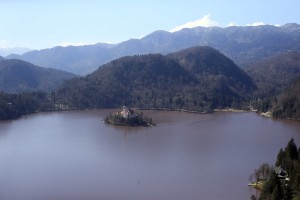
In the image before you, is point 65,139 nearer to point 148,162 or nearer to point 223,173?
point 148,162

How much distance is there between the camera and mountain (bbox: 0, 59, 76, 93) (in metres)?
98.3

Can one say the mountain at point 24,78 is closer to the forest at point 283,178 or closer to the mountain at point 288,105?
the mountain at point 288,105

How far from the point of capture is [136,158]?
108 ft

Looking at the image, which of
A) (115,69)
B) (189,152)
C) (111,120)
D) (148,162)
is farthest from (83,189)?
(115,69)

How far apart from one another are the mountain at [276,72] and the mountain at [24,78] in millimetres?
42393

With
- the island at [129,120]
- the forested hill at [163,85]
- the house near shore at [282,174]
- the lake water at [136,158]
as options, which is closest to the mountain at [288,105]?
the lake water at [136,158]

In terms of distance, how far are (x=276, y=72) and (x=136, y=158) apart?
251 feet

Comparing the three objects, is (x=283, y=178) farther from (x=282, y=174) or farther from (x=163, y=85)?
(x=163, y=85)

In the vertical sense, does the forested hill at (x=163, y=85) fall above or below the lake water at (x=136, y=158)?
above

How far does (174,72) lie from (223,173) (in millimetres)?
57687

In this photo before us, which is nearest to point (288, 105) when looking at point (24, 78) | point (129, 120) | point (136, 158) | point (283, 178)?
point (129, 120)

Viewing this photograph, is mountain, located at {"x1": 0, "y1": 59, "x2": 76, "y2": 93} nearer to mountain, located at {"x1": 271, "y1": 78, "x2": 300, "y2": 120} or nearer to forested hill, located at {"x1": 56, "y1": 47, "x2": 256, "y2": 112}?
forested hill, located at {"x1": 56, "y1": 47, "x2": 256, "y2": 112}

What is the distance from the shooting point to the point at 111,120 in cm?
5172

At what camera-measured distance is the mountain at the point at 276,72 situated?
9075cm
